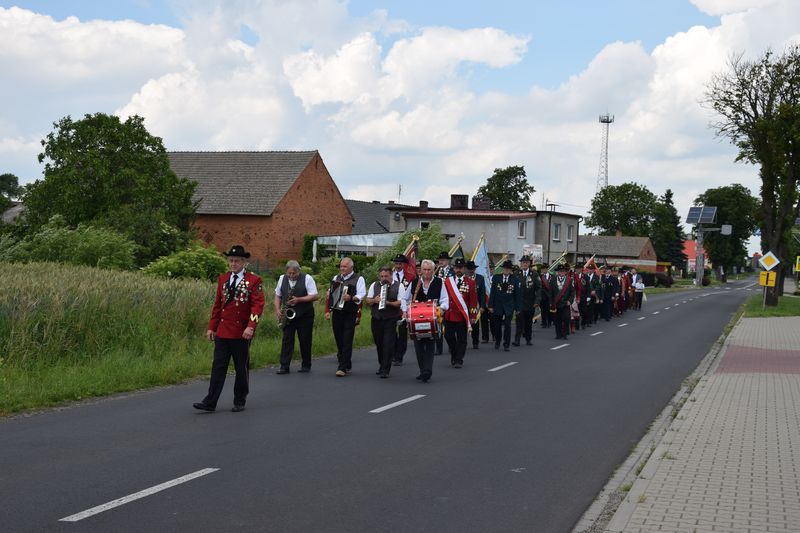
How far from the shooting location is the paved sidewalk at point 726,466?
6.20 metres

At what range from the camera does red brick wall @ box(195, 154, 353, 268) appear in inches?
2239

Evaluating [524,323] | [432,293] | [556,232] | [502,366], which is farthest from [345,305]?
[556,232]

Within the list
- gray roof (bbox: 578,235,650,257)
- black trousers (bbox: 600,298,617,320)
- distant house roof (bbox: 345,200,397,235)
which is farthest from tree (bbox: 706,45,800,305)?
gray roof (bbox: 578,235,650,257)

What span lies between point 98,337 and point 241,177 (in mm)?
46063

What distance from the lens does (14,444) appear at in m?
8.36

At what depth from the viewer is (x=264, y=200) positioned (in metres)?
57.3

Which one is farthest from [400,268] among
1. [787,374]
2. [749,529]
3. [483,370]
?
[749,529]

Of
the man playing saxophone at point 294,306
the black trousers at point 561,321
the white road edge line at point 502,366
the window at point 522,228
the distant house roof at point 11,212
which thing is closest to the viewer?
the man playing saxophone at point 294,306

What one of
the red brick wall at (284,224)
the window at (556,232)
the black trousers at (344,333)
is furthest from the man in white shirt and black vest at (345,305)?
the window at (556,232)

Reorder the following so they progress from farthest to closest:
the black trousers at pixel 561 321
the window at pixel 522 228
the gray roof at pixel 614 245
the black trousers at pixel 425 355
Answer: the gray roof at pixel 614 245, the window at pixel 522 228, the black trousers at pixel 561 321, the black trousers at pixel 425 355

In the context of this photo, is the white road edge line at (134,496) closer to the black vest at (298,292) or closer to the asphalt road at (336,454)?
the asphalt road at (336,454)

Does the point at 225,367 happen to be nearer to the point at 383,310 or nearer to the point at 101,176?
the point at 383,310

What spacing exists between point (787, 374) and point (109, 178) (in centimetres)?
3483

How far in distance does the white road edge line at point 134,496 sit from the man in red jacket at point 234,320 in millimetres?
3041
